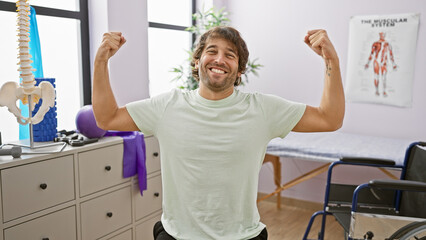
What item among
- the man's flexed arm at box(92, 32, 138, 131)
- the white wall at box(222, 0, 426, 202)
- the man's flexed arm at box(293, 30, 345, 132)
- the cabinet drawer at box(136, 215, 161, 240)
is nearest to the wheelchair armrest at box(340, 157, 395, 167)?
the white wall at box(222, 0, 426, 202)

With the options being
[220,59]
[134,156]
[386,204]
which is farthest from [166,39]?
[220,59]

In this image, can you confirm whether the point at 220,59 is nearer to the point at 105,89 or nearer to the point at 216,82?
the point at 216,82

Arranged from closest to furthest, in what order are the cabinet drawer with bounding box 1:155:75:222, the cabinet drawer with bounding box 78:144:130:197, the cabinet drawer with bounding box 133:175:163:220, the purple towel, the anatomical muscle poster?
1. the cabinet drawer with bounding box 1:155:75:222
2. the cabinet drawer with bounding box 78:144:130:197
3. the purple towel
4. the cabinet drawer with bounding box 133:175:163:220
5. the anatomical muscle poster

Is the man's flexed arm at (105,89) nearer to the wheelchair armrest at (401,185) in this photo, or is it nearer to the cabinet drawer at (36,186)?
the cabinet drawer at (36,186)

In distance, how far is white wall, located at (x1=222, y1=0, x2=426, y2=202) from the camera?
10.5 ft

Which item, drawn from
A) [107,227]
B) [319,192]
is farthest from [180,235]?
[319,192]

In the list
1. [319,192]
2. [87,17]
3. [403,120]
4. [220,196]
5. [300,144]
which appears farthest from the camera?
[319,192]

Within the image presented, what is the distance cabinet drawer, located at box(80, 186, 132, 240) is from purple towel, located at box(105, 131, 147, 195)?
0.34ft

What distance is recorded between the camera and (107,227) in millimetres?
2371

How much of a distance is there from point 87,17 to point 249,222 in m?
1.95

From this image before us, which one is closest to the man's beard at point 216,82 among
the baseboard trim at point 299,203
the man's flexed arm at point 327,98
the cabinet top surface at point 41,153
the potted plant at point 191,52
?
the man's flexed arm at point 327,98

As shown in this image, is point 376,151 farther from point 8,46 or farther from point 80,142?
point 8,46

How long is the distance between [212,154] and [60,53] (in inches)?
67.8

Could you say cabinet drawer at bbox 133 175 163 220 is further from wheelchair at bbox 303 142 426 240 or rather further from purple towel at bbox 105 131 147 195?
wheelchair at bbox 303 142 426 240
